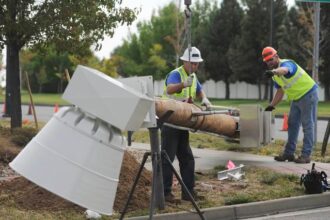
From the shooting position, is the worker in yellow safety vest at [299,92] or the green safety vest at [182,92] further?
the worker in yellow safety vest at [299,92]

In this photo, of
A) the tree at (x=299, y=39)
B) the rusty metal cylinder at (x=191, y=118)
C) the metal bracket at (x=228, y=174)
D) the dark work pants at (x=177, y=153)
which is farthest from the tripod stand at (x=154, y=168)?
the tree at (x=299, y=39)

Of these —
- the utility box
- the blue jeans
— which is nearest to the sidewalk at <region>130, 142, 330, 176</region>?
the blue jeans

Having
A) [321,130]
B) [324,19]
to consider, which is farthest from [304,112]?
[324,19]

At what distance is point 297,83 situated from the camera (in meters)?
10.3

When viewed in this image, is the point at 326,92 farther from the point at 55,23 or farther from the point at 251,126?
the point at 251,126

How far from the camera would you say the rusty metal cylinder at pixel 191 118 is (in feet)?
21.1

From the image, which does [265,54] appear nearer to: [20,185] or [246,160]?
[246,160]

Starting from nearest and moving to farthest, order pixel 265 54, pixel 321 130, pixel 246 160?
pixel 265 54 → pixel 246 160 → pixel 321 130

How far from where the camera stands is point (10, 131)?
11805 mm

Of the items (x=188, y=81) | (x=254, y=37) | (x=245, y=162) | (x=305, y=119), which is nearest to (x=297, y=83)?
(x=305, y=119)

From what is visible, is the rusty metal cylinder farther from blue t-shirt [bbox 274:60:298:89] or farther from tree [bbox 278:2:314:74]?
tree [bbox 278:2:314:74]

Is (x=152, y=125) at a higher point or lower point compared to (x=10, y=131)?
higher

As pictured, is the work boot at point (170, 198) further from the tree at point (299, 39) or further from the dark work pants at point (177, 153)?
the tree at point (299, 39)

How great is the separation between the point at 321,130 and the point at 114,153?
57.7ft
